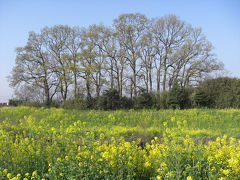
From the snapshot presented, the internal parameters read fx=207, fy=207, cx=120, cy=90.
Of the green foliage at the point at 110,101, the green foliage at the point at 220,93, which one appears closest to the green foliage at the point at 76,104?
the green foliage at the point at 110,101

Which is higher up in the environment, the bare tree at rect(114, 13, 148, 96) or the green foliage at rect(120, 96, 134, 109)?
the bare tree at rect(114, 13, 148, 96)

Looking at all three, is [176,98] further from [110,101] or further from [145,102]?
[110,101]

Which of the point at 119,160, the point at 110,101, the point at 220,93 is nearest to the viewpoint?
the point at 119,160

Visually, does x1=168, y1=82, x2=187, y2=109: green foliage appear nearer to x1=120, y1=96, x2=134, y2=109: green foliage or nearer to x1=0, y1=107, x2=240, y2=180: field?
x1=120, y1=96, x2=134, y2=109: green foliage

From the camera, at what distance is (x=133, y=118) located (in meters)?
10.8

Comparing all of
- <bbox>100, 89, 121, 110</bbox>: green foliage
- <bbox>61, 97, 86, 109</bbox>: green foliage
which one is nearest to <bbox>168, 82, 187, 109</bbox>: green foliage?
<bbox>100, 89, 121, 110</bbox>: green foliage

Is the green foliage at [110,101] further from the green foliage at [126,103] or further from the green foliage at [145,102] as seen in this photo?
the green foliage at [145,102]

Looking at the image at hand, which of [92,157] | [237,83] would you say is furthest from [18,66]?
[92,157]

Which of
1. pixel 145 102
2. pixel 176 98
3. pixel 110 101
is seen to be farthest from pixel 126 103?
pixel 176 98

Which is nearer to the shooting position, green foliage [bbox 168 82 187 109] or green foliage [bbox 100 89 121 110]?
green foliage [bbox 168 82 187 109]

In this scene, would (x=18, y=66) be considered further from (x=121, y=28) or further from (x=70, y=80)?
(x=121, y=28)

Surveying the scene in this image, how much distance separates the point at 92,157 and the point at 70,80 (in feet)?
65.1

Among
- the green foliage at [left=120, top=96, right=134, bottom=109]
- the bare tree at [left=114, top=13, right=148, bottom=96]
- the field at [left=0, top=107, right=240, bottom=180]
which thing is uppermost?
the bare tree at [left=114, top=13, right=148, bottom=96]

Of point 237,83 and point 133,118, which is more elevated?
point 237,83
